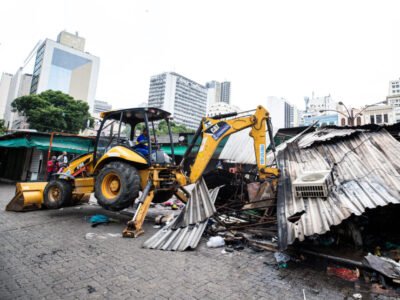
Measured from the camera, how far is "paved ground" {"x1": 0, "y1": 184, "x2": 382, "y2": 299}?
8.17 feet

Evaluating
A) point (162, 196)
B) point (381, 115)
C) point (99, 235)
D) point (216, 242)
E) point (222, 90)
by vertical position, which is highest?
point (222, 90)

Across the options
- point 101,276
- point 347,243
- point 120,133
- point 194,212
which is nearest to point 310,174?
point 347,243

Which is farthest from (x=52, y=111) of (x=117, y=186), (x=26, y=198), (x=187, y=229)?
(x=187, y=229)

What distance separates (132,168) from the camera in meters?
4.95

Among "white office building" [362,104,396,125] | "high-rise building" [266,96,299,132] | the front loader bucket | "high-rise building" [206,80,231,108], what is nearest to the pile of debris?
the front loader bucket

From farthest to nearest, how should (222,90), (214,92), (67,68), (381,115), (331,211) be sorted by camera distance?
(222,90), (214,92), (67,68), (381,115), (331,211)

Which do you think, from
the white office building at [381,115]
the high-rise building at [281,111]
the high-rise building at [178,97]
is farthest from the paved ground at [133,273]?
the high-rise building at [178,97]

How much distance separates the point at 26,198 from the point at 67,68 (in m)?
77.8

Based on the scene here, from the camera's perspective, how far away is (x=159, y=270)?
3061mm

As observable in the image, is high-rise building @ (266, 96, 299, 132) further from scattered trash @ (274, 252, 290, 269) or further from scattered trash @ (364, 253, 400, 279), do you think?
scattered trash @ (364, 253, 400, 279)

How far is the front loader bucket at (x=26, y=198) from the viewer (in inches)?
238

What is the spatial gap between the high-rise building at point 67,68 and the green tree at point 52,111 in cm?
3741

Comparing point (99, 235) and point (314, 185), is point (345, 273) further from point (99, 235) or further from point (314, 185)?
point (99, 235)

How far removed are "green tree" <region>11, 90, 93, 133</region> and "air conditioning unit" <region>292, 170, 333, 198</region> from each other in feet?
91.4
